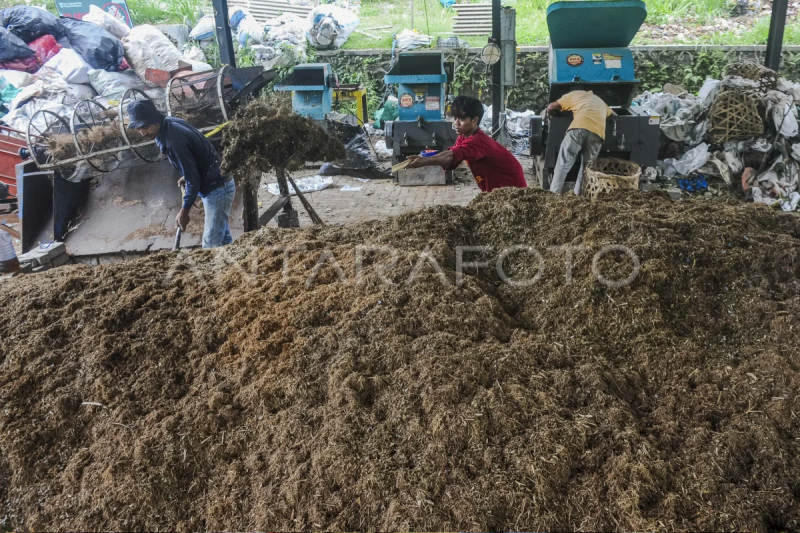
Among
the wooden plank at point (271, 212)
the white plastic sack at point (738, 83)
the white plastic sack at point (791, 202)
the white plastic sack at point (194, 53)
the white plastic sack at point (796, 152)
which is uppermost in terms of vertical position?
the white plastic sack at point (194, 53)

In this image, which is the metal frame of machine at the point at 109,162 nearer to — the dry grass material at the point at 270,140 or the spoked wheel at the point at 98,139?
the spoked wheel at the point at 98,139

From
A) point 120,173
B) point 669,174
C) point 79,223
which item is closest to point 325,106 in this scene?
point 120,173

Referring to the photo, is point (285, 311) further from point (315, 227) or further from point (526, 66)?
point (526, 66)

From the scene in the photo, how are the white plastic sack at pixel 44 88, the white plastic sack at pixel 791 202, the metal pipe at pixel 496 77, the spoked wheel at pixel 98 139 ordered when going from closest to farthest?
the spoked wheel at pixel 98 139 < the white plastic sack at pixel 791 202 < the metal pipe at pixel 496 77 < the white plastic sack at pixel 44 88

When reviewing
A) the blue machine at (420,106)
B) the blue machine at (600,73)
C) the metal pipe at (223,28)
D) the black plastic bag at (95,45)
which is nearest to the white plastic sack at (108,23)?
the black plastic bag at (95,45)

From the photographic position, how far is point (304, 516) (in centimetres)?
186

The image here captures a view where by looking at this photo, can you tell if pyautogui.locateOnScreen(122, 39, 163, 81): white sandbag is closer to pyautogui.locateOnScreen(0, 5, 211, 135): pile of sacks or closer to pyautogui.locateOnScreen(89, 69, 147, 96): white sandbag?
pyautogui.locateOnScreen(0, 5, 211, 135): pile of sacks

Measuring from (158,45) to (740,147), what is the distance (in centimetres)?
951

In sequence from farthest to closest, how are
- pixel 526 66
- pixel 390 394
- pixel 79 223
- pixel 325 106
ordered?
pixel 526 66
pixel 325 106
pixel 79 223
pixel 390 394

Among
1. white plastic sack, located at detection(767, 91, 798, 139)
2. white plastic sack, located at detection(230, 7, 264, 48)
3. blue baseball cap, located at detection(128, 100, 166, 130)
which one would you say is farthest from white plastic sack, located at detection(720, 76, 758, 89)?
white plastic sack, located at detection(230, 7, 264, 48)

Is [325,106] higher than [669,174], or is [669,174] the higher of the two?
[325,106]

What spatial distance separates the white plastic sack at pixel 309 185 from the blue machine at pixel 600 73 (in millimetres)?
2963

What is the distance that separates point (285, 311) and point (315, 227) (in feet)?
4.02

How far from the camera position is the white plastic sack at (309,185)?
8.06 meters
